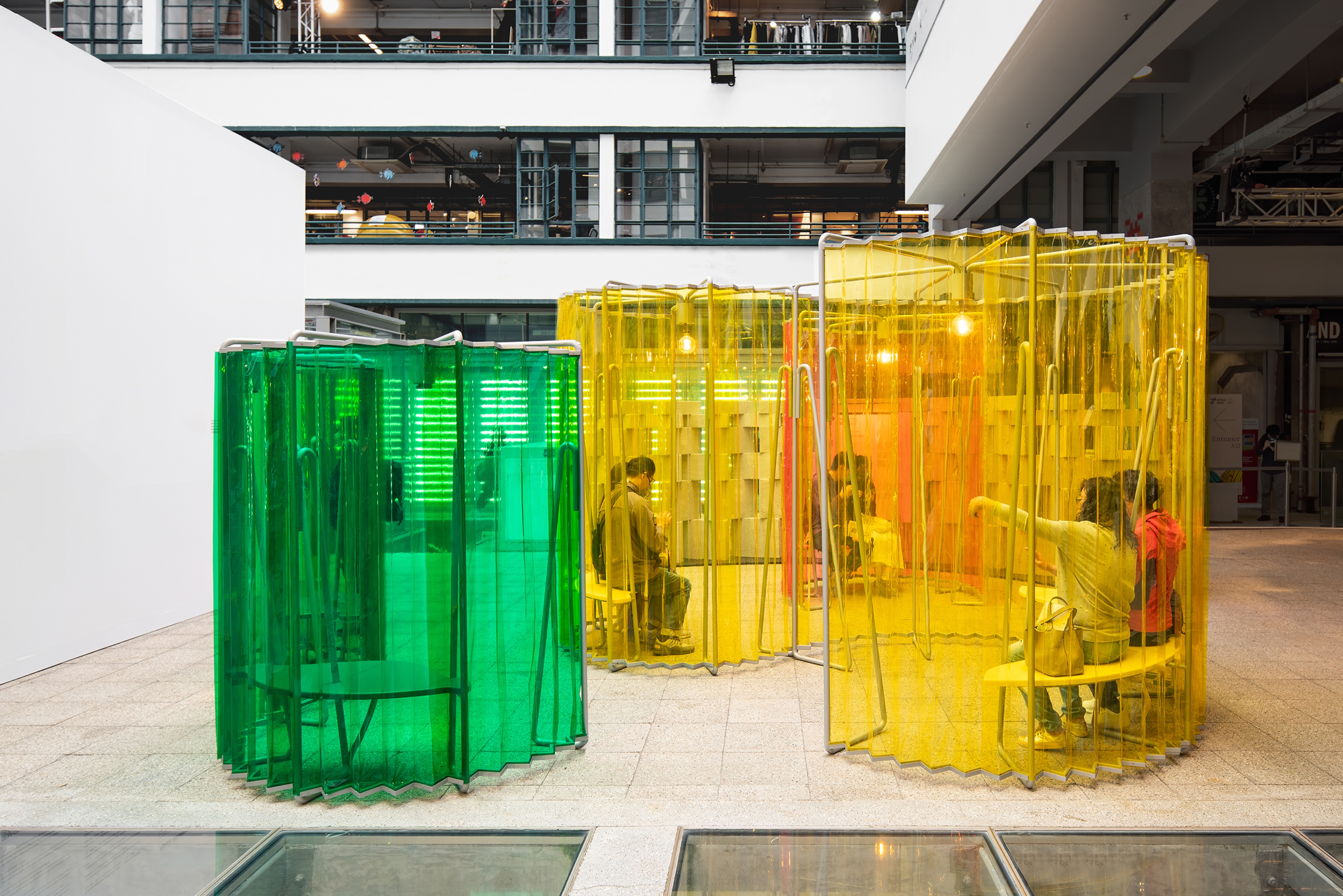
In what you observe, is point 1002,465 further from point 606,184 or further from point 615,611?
point 606,184

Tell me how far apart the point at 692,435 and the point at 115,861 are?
138 inches

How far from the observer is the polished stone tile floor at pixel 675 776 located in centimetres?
346

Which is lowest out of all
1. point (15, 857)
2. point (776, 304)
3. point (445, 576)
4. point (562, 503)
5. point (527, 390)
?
point (15, 857)

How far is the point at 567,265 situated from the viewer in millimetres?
13281

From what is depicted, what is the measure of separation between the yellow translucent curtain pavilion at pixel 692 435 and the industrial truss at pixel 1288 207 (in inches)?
386

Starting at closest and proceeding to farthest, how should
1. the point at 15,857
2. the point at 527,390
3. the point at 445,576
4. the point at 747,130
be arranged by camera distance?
1. the point at 15,857
2. the point at 445,576
3. the point at 527,390
4. the point at 747,130

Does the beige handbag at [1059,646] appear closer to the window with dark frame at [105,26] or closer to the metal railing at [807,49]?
the metal railing at [807,49]

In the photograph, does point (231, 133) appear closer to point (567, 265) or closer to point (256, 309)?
point (256, 309)

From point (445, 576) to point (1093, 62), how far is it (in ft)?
20.0

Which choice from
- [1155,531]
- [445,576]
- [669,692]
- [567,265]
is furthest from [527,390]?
[567,265]

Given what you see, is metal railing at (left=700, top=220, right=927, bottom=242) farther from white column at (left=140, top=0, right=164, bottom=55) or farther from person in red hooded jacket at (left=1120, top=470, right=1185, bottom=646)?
white column at (left=140, top=0, right=164, bottom=55)

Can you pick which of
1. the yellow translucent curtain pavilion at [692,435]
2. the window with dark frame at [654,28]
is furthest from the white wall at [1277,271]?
the yellow translucent curtain pavilion at [692,435]

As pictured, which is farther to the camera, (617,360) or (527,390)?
(617,360)

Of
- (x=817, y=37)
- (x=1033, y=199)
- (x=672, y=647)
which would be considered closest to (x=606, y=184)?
(x=817, y=37)
